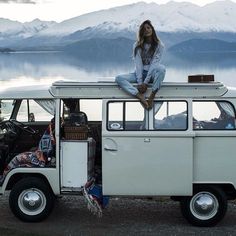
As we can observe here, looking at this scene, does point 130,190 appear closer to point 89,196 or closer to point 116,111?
point 89,196

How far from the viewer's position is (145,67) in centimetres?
860

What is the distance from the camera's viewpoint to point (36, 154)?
857 cm

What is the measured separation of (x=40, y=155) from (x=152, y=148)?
156cm

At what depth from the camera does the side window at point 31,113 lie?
9.20 m

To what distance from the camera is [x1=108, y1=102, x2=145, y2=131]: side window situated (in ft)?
27.3

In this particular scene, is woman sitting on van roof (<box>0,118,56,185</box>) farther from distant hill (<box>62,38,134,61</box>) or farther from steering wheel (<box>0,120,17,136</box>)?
distant hill (<box>62,38,134,61</box>)

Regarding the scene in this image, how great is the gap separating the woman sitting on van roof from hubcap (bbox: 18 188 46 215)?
37cm

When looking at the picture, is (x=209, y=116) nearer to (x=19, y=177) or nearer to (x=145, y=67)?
(x=145, y=67)

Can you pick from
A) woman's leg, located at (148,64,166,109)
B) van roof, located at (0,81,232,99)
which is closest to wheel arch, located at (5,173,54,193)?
van roof, located at (0,81,232,99)

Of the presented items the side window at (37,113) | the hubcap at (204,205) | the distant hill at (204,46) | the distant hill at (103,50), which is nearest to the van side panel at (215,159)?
the hubcap at (204,205)

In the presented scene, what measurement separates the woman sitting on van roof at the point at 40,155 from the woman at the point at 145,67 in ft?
3.98

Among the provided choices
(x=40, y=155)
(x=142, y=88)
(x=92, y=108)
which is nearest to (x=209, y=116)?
(x=142, y=88)

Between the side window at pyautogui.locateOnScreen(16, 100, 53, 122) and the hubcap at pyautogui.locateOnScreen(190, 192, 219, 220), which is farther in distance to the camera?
the side window at pyautogui.locateOnScreen(16, 100, 53, 122)

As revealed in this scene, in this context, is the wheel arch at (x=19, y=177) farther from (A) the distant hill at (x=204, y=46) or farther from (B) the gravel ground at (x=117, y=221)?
(A) the distant hill at (x=204, y=46)
